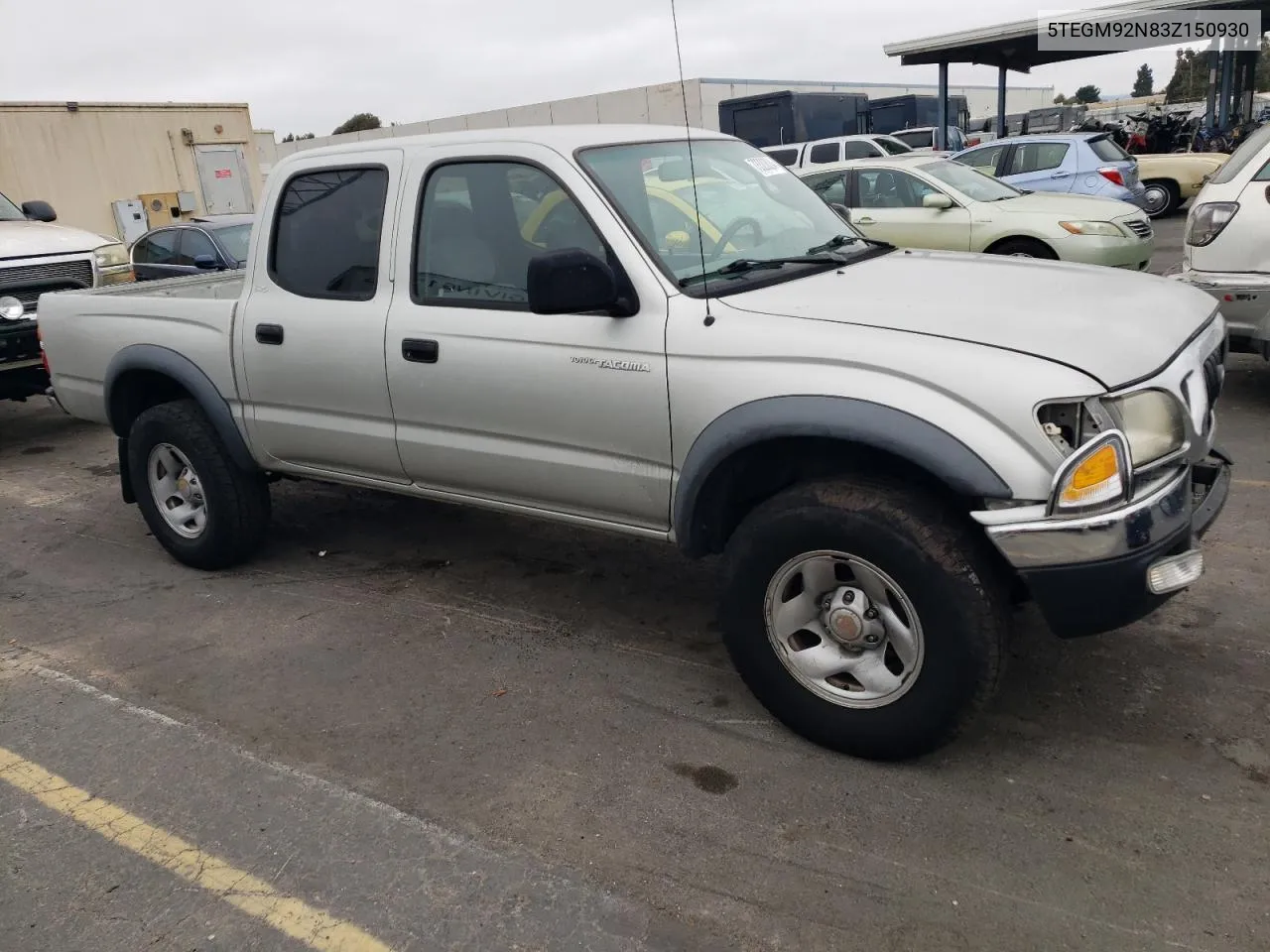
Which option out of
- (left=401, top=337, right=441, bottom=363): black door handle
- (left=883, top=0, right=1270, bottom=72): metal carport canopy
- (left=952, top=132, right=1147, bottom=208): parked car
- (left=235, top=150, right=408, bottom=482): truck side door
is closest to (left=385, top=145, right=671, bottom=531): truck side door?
(left=401, top=337, right=441, bottom=363): black door handle

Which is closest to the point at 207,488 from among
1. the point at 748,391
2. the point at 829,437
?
the point at 748,391

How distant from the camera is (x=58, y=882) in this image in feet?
9.42

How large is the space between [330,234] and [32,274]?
5.16 metres

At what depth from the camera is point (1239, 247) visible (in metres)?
5.96

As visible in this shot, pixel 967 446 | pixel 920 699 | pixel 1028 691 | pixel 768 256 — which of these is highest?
pixel 768 256

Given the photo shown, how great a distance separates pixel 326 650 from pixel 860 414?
249cm

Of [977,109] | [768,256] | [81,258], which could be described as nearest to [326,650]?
[768,256]

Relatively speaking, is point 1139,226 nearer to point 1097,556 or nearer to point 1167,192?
point 1097,556

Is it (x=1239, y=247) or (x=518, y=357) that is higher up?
(x=518, y=357)

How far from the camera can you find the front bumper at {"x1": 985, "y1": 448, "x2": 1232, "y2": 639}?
2.64 m

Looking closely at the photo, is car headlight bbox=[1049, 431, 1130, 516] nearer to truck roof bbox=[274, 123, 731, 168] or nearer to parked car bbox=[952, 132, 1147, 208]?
truck roof bbox=[274, 123, 731, 168]

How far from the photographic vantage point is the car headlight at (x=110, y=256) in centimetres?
865

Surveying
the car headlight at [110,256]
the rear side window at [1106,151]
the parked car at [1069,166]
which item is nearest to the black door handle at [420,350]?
the car headlight at [110,256]

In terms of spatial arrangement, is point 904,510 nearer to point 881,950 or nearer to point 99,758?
point 881,950
